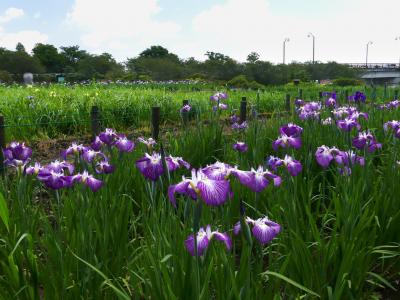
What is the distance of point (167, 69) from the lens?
137ft

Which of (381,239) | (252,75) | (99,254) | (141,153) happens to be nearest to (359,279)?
(381,239)

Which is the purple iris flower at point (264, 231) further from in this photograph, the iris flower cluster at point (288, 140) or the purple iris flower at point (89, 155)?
the purple iris flower at point (89, 155)

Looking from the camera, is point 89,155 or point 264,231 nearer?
point 264,231

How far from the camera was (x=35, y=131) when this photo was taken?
21.9 feet

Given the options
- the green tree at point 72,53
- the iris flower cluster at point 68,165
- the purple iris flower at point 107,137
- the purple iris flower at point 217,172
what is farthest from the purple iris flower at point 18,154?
the green tree at point 72,53

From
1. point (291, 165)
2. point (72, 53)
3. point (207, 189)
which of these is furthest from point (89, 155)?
point (72, 53)

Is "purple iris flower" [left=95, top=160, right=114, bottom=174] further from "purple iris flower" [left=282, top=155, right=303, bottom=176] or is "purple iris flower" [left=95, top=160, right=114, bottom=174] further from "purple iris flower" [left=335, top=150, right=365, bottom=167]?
"purple iris flower" [left=335, top=150, right=365, bottom=167]

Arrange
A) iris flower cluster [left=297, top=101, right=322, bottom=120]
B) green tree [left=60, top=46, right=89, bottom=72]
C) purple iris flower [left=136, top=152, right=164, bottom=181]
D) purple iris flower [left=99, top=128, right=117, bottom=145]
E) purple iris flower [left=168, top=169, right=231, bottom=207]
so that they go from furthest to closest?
green tree [left=60, top=46, right=89, bottom=72] → iris flower cluster [left=297, top=101, right=322, bottom=120] → purple iris flower [left=99, top=128, right=117, bottom=145] → purple iris flower [left=136, top=152, right=164, bottom=181] → purple iris flower [left=168, top=169, right=231, bottom=207]

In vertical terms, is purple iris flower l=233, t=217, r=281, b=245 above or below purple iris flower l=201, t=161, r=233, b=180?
below

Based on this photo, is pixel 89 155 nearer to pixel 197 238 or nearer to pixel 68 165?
pixel 68 165

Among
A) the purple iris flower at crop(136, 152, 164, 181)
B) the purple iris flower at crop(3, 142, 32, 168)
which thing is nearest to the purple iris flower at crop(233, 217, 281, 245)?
the purple iris flower at crop(136, 152, 164, 181)

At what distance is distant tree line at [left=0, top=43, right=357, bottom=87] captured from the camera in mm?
37706

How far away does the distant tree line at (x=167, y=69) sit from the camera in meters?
37.7

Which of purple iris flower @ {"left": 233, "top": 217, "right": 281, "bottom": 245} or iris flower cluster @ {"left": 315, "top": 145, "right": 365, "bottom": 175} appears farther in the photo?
iris flower cluster @ {"left": 315, "top": 145, "right": 365, "bottom": 175}
